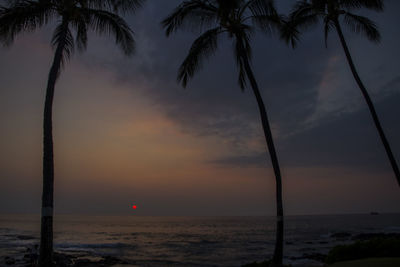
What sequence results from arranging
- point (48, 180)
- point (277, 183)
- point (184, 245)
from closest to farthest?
point (48, 180), point (277, 183), point (184, 245)

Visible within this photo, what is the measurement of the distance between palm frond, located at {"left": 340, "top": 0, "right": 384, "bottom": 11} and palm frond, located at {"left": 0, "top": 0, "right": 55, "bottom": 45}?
13.8 m

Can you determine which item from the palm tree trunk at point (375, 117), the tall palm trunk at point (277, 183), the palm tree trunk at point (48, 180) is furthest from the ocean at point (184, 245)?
the palm tree trunk at point (48, 180)

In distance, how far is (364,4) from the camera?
15141 millimetres

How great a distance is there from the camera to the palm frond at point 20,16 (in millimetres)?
10141

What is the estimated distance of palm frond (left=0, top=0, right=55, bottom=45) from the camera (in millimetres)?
10141

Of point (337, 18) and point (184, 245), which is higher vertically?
point (337, 18)

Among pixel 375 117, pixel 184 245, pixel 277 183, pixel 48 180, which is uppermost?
pixel 375 117

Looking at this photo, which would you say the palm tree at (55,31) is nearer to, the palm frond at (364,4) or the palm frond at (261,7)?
the palm frond at (261,7)

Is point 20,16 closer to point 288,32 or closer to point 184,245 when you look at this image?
point 288,32

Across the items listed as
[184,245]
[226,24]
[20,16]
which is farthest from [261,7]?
[184,245]

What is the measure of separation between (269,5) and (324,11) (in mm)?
5609

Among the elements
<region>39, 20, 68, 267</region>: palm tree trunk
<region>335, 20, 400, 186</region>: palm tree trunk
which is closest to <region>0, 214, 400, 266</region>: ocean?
<region>335, 20, 400, 186</region>: palm tree trunk

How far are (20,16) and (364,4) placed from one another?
15.3 m

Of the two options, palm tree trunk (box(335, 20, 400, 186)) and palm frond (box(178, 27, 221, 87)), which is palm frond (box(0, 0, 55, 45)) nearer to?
palm frond (box(178, 27, 221, 87))
